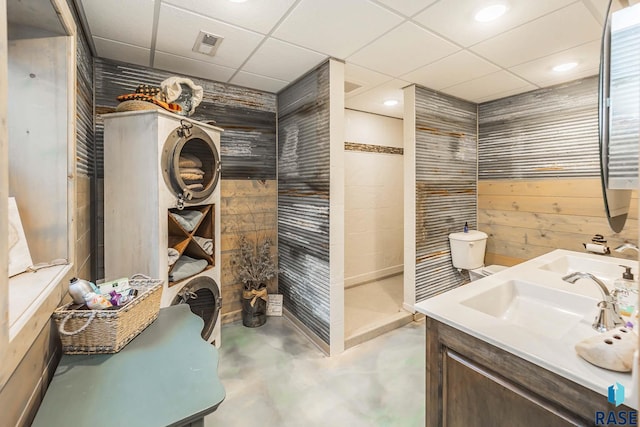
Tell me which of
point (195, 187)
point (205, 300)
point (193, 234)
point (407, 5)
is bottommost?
A: point (205, 300)

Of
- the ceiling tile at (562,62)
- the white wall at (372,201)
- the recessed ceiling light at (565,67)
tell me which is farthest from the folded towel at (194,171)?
the recessed ceiling light at (565,67)

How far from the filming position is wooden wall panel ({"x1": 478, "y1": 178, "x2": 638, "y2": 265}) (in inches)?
104

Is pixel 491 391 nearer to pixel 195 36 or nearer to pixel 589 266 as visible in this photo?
pixel 589 266

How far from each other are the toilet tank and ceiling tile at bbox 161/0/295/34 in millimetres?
2710

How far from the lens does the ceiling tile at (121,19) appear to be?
5.26ft

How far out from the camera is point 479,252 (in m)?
3.19

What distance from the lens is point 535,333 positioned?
3.39ft

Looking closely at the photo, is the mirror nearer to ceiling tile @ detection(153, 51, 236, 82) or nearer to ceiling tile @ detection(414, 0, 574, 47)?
ceiling tile @ detection(414, 0, 574, 47)

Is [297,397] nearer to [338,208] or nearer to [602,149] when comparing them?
[338,208]

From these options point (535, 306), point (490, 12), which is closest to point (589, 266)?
point (535, 306)

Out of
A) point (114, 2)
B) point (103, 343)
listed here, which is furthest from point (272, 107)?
point (103, 343)

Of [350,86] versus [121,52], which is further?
[350,86]

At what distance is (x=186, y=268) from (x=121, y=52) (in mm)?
1697

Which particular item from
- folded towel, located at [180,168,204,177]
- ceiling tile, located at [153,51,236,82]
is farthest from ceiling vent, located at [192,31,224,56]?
folded towel, located at [180,168,204,177]
